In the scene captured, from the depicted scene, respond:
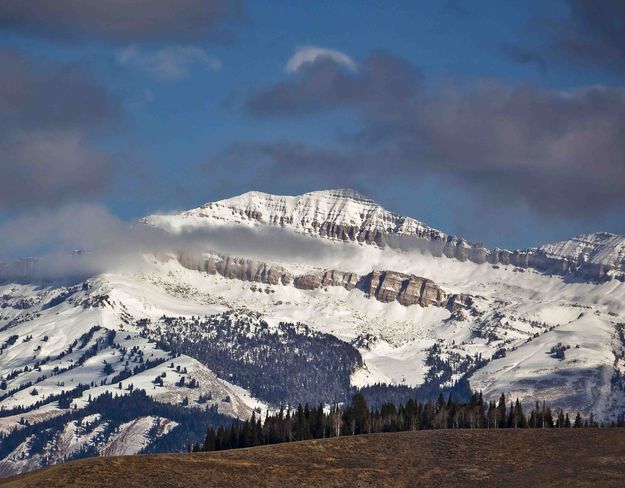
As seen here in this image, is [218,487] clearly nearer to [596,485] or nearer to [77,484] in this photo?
[77,484]

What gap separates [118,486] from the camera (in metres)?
196

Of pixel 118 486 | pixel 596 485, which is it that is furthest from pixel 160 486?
pixel 596 485

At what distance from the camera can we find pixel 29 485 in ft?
640

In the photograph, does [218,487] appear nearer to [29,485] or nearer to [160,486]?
[160,486]

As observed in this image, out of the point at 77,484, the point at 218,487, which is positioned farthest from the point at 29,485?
the point at 218,487

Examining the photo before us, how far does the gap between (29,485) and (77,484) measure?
6.08 metres

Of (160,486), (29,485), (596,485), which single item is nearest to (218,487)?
(160,486)

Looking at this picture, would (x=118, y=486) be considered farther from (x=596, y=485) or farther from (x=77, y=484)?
(x=596, y=485)

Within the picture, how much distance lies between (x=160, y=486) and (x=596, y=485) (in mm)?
55499

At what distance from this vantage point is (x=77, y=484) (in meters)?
195

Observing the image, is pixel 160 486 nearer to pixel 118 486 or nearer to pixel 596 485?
pixel 118 486

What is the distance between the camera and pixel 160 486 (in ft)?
649

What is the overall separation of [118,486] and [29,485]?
11065 mm

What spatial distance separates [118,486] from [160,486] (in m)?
5.34
